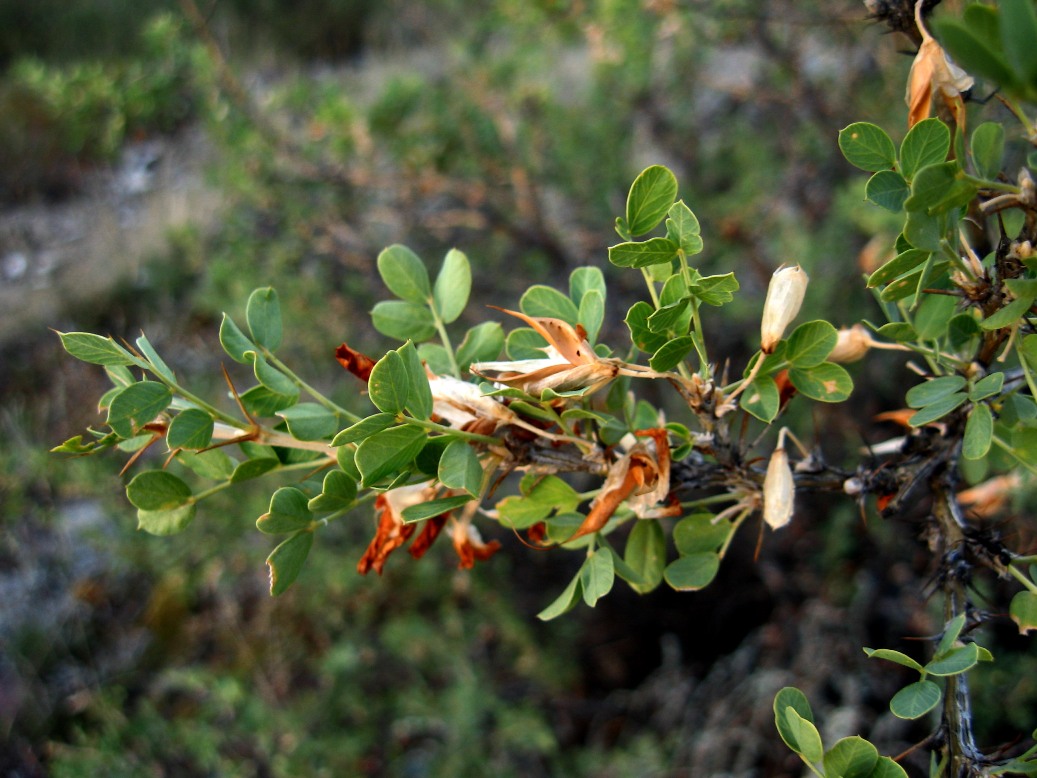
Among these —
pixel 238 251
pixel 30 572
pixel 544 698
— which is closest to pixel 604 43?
pixel 238 251

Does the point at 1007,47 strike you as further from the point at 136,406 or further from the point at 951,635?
the point at 136,406

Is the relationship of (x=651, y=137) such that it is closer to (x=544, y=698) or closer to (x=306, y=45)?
(x=544, y=698)

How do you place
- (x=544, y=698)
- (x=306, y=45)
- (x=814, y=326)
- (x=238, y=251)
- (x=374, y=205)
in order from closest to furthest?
(x=814, y=326) → (x=544, y=698) → (x=238, y=251) → (x=374, y=205) → (x=306, y=45)

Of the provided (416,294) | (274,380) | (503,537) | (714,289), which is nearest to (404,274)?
(416,294)

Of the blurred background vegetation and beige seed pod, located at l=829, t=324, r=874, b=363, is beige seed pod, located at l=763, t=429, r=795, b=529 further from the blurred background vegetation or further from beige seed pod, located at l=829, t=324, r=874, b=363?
the blurred background vegetation

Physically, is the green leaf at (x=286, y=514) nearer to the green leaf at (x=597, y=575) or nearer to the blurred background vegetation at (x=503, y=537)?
the green leaf at (x=597, y=575)

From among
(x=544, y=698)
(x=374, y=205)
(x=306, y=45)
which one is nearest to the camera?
(x=544, y=698)
